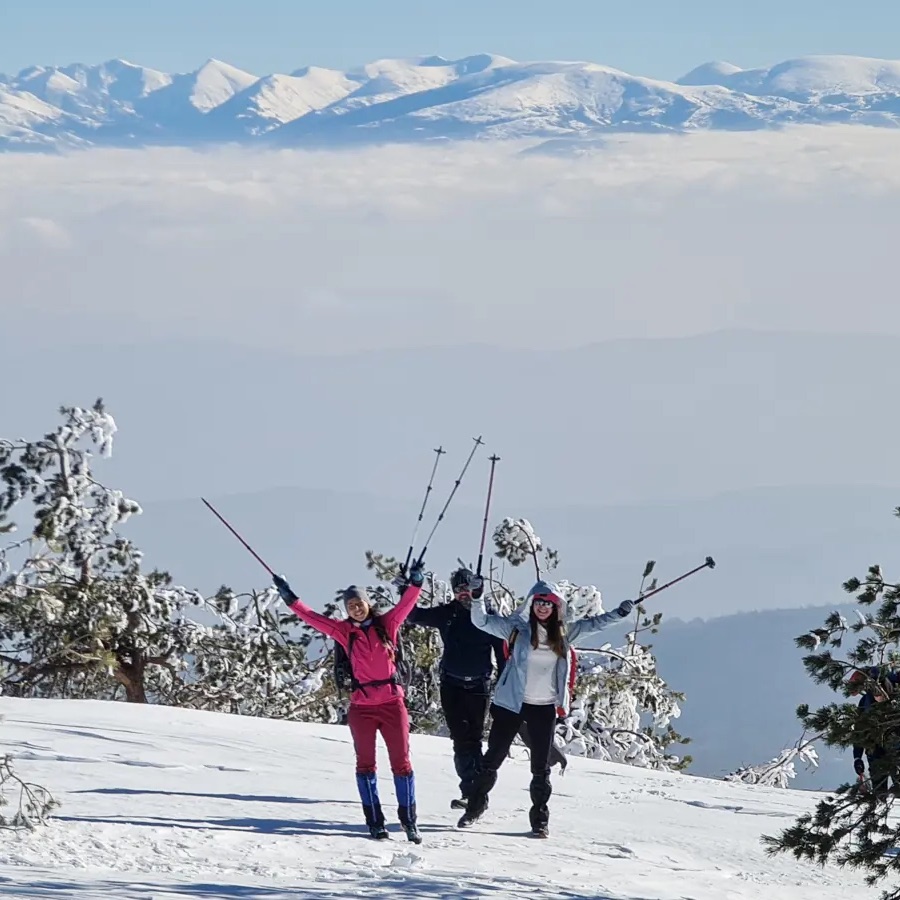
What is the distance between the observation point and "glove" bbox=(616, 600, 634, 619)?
35.2 ft

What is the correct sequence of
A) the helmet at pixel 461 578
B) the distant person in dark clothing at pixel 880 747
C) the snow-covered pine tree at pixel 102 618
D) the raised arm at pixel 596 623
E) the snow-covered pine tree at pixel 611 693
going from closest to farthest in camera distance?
the distant person in dark clothing at pixel 880 747, the raised arm at pixel 596 623, the helmet at pixel 461 578, the snow-covered pine tree at pixel 102 618, the snow-covered pine tree at pixel 611 693

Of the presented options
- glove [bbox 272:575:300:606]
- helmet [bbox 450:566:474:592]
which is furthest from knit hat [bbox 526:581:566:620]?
glove [bbox 272:575:300:606]

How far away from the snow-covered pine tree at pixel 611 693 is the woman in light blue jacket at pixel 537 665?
1286 cm

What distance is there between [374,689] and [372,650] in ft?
0.82

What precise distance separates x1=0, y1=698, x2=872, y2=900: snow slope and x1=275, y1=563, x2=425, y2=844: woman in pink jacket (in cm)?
30

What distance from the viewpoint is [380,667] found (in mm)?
10492

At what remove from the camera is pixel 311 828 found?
1096cm

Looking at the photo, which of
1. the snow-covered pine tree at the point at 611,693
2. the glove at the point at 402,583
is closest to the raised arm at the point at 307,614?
the glove at the point at 402,583

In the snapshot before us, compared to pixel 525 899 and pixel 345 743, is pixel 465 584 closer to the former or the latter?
pixel 525 899

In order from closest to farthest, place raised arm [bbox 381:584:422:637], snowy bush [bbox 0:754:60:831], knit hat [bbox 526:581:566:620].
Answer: snowy bush [bbox 0:754:60:831] < raised arm [bbox 381:584:422:637] < knit hat [bbox 526:581:566:620]

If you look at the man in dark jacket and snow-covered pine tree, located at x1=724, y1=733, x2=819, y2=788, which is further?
snow-covered pine tree, located at x1=724, y1=733, x2=819, y2=788

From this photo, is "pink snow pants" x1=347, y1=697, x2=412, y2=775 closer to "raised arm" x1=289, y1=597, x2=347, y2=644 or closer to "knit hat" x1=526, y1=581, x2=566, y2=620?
"raised arm" x1=289, y1=597, x2=347, y2=644

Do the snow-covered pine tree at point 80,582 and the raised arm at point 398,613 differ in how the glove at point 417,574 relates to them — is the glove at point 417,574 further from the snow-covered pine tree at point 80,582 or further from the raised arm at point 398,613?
the snow-covered pine tree at point 80,582

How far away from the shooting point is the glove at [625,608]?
10716 millimetres
